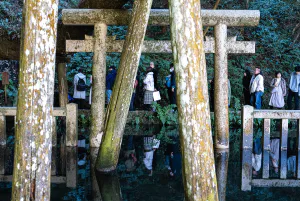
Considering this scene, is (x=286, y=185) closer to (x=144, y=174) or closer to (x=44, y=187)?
(x=144, y=174)

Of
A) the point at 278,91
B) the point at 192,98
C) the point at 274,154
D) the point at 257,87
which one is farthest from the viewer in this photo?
the point at 278,91

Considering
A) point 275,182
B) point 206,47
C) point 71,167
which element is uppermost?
point 206,47

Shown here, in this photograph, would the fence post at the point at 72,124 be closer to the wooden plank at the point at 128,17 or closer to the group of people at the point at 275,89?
the wooden plank at the point at 128,17

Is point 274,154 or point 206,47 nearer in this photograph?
point 206,47

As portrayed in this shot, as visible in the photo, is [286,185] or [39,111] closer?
[39,111]

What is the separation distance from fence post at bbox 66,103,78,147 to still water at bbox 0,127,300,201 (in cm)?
24

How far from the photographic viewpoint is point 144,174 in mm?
8242

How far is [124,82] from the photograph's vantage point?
7.90 m

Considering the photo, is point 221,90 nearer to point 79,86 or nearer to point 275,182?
point 275,182

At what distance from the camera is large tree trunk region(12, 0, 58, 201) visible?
4.31 meters

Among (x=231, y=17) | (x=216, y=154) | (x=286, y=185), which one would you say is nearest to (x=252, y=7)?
(x=231, y=17)

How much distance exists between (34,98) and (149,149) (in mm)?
6575

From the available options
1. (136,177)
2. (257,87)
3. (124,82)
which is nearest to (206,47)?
(124,82)

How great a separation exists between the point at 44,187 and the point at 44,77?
3.61 ft
